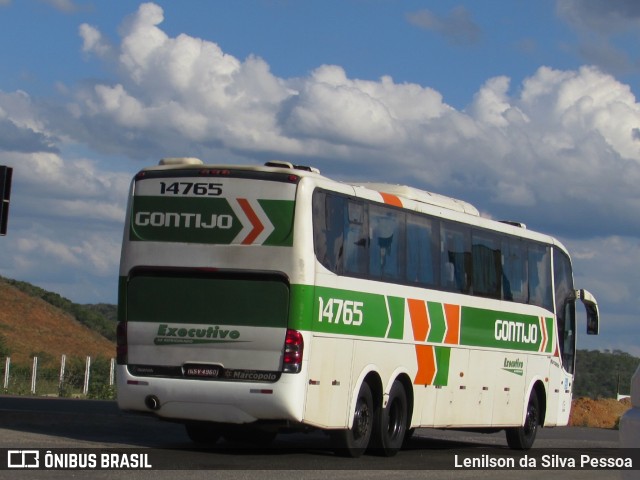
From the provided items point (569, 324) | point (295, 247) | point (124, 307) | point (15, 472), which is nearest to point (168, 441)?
point (124, 307)

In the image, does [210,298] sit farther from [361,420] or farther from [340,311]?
[361,420]

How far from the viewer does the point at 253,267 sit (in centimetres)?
1683

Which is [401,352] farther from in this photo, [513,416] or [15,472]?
[15,472]

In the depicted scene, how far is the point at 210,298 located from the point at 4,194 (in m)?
7.10

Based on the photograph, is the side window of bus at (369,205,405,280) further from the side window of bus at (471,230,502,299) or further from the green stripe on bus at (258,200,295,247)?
the side window of bus at (471,230,502,299)

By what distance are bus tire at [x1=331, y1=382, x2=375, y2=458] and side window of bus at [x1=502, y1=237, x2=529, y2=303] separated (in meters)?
4.86

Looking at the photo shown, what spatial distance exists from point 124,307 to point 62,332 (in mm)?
73412

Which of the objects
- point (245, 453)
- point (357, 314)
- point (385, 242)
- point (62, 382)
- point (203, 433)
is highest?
point (385, 242)

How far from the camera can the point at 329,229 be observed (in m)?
17.3

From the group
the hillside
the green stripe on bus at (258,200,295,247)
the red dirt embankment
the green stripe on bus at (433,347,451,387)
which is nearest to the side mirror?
the green stripe on bus at (433,347,451,387)

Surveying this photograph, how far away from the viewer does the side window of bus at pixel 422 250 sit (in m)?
19.4

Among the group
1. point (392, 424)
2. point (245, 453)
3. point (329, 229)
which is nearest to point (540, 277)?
point (392, 424)

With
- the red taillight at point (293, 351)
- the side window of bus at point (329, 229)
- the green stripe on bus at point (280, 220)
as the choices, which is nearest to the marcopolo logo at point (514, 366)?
the side window of bus at point (329, 229)

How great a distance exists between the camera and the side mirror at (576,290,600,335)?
A: 83.6 ft
